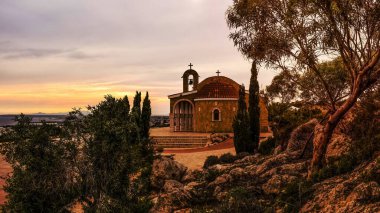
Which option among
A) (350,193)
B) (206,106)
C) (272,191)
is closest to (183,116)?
(206,106)

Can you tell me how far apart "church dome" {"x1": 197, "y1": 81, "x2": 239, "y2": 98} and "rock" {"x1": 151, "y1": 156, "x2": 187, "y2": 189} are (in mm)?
23152

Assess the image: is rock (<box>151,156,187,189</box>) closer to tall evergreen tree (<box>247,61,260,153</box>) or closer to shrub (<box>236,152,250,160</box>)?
shrub (<box>236,152,250,160</box>)

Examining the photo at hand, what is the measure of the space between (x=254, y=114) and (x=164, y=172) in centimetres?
1217

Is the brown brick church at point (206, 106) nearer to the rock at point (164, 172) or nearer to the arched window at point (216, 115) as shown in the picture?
the arched window at point (216, 115)

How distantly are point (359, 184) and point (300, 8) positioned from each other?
7411 mm

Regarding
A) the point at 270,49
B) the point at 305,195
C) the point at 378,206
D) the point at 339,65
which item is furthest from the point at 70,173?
the point at 339,65

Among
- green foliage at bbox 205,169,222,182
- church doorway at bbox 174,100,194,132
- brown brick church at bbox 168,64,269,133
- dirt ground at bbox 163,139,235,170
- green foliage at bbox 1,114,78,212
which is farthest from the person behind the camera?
church doorway at bbox 174,100,194,132

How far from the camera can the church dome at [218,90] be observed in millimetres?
42375

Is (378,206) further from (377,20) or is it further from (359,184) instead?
(377,20)

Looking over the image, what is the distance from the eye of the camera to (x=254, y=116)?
28094 mm

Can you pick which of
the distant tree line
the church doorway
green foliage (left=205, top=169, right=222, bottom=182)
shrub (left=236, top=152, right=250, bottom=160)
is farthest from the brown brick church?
the distant tree line

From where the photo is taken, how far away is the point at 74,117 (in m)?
9.67

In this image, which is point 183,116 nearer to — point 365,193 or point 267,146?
point 267,146

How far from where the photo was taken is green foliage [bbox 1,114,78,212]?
939cm
